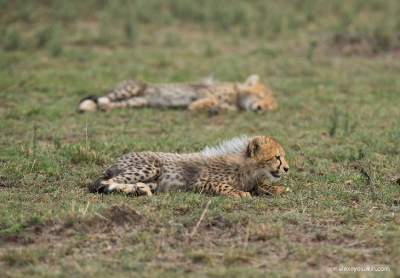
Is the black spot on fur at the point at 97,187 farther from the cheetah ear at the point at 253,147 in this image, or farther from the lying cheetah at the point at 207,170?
the cheetah ear at the point at 253,147

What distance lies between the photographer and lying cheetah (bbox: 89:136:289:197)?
5219 millimetres

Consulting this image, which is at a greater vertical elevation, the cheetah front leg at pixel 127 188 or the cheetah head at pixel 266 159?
the cheetah head at pixel 266 159

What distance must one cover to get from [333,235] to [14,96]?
17.1ft

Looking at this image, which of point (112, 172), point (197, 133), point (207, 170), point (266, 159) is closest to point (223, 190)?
point (207, 170)

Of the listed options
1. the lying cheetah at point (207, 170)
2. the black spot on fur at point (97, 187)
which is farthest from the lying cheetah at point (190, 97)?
the black spot on fur at point (97, 187)

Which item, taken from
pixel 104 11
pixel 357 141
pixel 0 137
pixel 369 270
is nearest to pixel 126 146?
pixel 0 137

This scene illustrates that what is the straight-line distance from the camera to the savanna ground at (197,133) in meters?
4.05

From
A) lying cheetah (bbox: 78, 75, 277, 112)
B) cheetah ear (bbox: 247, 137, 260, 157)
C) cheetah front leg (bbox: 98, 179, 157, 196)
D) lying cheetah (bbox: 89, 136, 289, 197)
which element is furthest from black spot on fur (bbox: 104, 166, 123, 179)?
lying cheetah (bbox: 78, 75, 277, 112)

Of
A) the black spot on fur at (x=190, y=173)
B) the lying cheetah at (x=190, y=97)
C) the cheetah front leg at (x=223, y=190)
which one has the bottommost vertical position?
the cheetah front leg at (x=223, y=190)

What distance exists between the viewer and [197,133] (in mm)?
7383

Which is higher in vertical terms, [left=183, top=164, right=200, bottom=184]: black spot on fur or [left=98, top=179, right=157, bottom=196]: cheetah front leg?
[left=183, top=164, right=200, bottom=184]: black spot on fur

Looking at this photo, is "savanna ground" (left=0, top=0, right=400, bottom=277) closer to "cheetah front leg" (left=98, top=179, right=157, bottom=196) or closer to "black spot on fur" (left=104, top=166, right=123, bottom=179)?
"cheetah front leg" (left=98, top=179, right=157, bottom=196)

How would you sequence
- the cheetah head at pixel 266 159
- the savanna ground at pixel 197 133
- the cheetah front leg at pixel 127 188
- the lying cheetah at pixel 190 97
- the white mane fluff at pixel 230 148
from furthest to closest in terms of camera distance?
1. the lying cheetah at pixel 190 97
2. the white mane fluff at pixel 230 148
3. the cheetah head at pixel 266 159
4. the cheetah front leg at pixel 127 188
5. the savanna ground at pixel 197 133

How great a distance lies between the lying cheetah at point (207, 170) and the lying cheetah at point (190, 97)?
2957mm
